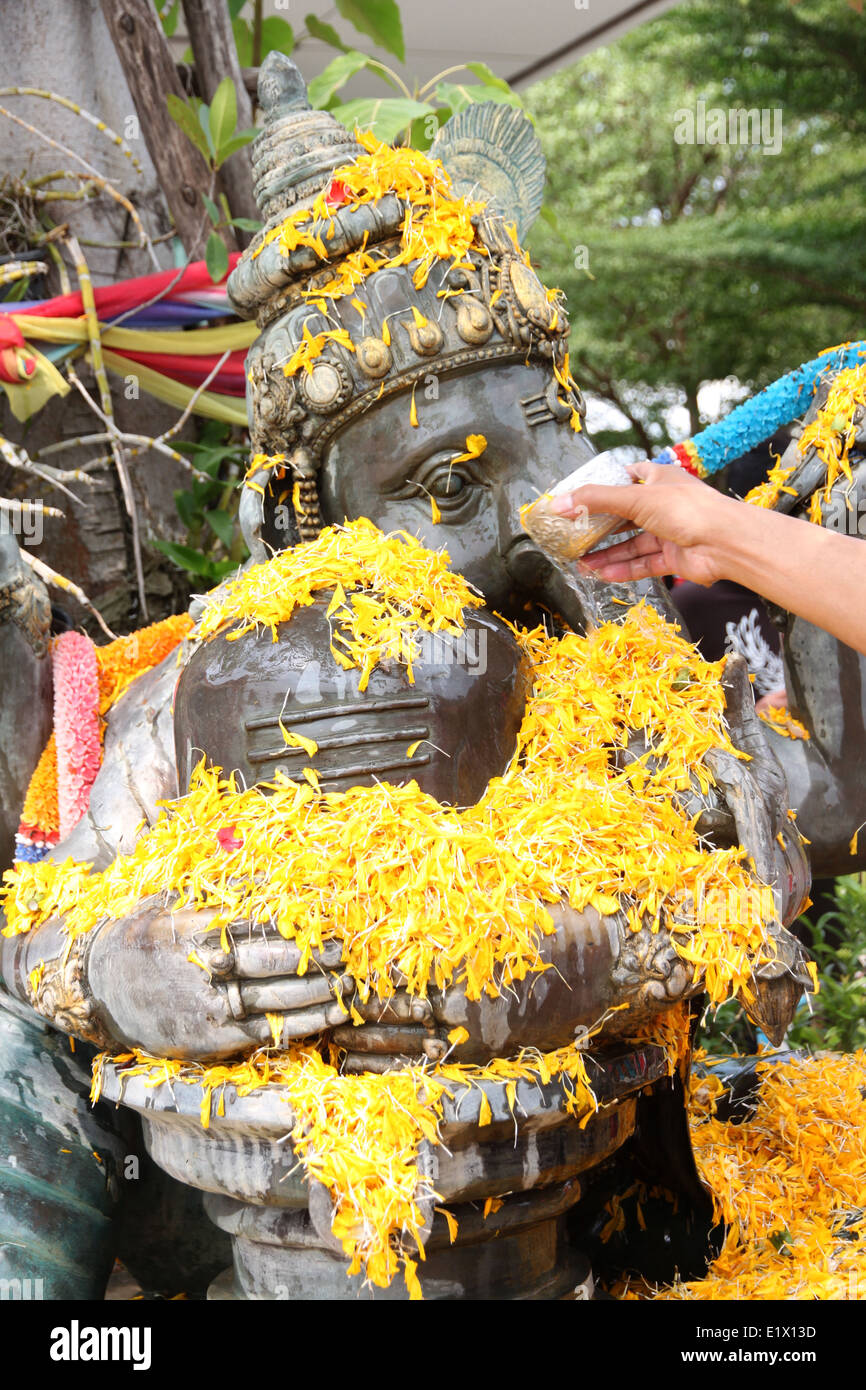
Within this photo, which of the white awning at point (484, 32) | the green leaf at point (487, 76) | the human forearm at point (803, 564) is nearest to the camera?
the human forearm at point (803, 564)

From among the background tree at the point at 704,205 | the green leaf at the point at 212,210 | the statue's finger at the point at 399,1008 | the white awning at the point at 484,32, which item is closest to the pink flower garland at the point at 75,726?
the statue's finger at the point at 399,1008

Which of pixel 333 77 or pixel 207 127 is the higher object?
pixel 333 77

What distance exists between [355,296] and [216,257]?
55.5 inches

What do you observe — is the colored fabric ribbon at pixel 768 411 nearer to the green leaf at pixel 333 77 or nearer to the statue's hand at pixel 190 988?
the statue's hand at pixel 190 988

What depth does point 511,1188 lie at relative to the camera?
5.49 feet

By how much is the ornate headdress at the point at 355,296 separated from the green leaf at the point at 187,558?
1.25m

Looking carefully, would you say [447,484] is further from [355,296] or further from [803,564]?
[803,564]

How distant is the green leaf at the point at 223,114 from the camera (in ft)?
10.8

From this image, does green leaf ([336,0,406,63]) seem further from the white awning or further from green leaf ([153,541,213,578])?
green leaf ([153,541,213,578])

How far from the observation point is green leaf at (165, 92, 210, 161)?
3309 millimetres

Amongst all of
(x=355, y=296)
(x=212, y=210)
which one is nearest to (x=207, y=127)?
(x=212, y=210)

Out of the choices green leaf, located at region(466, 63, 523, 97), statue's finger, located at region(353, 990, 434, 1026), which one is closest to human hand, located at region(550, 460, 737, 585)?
statue's finger, located at region(353, 990, 434, 1026)

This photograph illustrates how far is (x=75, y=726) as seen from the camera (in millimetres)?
2184

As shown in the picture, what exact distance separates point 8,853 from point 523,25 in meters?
4.38
